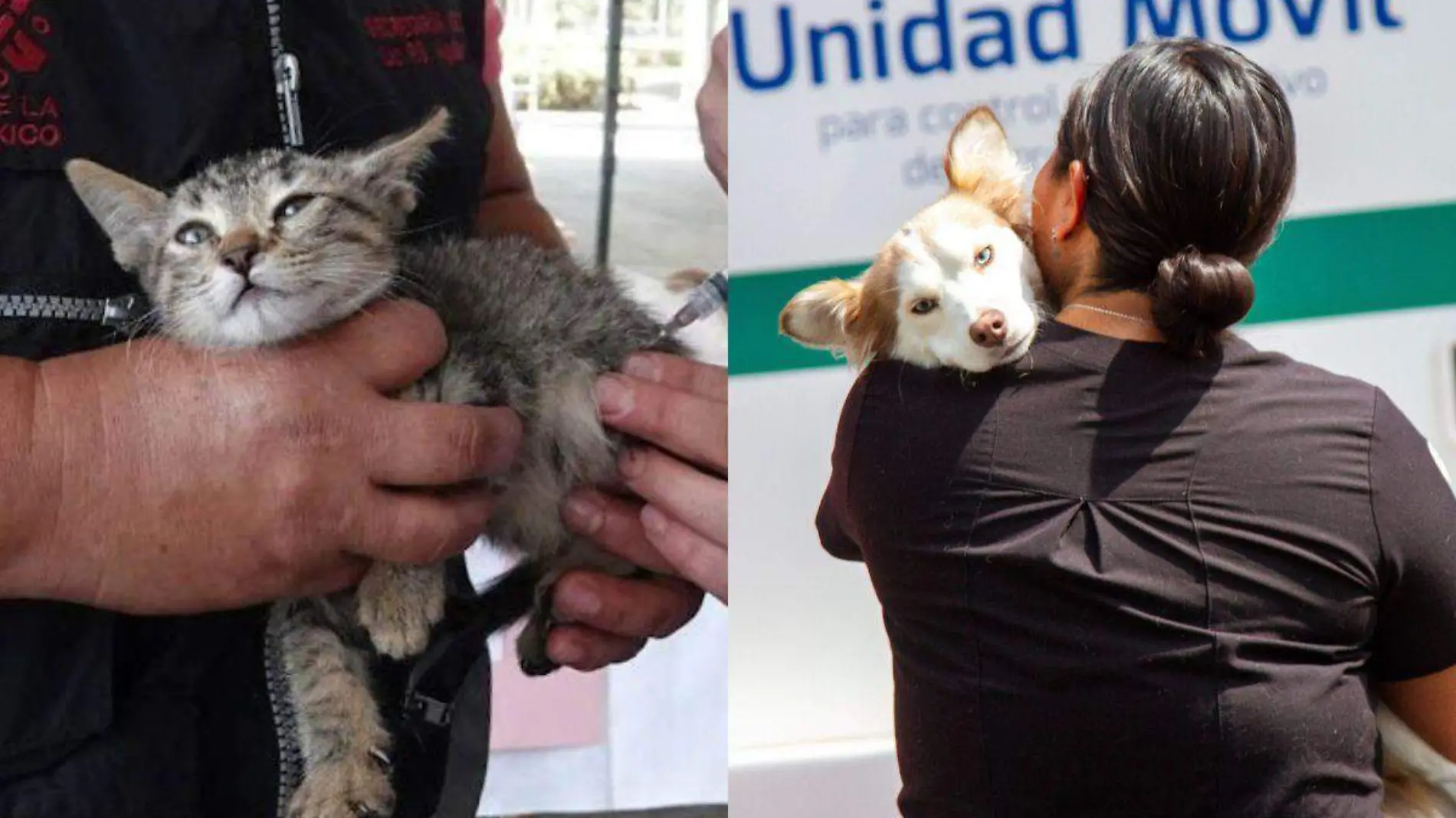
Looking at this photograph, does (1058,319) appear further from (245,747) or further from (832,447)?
(245,747)

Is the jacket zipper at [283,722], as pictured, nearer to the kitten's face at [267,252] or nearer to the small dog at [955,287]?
the kitten's face at [267,252]

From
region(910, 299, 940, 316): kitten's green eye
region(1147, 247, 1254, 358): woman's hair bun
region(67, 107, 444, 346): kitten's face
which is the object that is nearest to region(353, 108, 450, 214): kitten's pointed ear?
region(67, 107, 444, 346): kitten's face

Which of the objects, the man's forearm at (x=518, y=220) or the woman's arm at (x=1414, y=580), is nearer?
the man's forearm at (x=518, y=220)

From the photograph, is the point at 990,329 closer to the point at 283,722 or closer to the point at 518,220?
the point at 518,220

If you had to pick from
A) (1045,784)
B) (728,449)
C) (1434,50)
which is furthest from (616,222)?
(1434,50)

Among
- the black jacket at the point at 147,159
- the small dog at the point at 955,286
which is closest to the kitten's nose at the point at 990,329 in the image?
the small dog at the point at 955,286

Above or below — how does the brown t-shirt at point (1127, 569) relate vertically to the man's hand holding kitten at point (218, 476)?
below

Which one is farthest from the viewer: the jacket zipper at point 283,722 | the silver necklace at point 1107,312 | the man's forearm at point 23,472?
the silver necklace at point 1107,312

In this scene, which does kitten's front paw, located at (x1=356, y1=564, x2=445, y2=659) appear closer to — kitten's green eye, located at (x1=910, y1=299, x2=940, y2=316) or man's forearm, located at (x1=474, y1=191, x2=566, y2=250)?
man's forearm, located at (x1=474, y1=191, x2=566, y2=250)

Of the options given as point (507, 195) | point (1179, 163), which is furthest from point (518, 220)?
point (1179, 163)

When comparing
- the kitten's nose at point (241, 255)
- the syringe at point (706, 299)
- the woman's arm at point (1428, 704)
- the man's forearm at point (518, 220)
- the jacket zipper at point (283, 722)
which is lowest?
the woman's arm at point (1428, 704)
